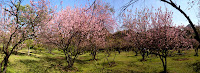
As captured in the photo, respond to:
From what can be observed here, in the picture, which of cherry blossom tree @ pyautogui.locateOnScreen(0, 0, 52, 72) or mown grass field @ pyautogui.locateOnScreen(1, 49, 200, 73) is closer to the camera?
cherry blossom tree @ pyautogui.locateOnScreen(0, 0, 52, 72)

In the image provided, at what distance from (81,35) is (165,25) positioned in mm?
10933

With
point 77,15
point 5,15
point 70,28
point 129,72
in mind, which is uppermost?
point 77,15

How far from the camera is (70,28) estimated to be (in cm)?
1441

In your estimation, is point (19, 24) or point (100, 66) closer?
point (19, 24)

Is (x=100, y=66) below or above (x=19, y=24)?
below

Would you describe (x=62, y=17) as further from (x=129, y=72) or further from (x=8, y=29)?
(x=129, y=72)

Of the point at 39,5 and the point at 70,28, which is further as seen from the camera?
the point at 70,28

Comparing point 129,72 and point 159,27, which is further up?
point 159,27

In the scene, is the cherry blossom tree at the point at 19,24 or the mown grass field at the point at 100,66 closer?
the cherry blossom tree at the point at 19,24

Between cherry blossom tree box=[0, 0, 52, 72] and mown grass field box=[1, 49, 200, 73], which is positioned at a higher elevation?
cherry blossom tree box=[0, 0, 52, 72]

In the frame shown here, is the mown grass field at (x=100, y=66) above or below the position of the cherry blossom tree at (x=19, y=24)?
below

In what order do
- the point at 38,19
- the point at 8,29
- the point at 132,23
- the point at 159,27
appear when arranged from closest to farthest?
1. the point at 38,19
2. the point at 8,29
3. the point at 159,27
4. the point at 132,23

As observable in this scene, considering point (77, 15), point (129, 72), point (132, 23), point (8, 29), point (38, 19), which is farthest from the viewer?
point (132, 23)

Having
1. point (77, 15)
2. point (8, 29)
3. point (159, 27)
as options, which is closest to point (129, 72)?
point (159, 27)
